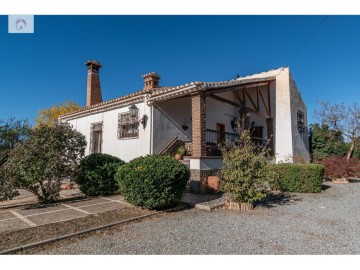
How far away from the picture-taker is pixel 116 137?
11961mm

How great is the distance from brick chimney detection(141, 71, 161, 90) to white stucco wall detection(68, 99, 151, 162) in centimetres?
251

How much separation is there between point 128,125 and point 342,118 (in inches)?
625

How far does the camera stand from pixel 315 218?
580 cm

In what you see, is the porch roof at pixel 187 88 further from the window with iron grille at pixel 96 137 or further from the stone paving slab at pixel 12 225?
the stone paving slab at pixel 12 225

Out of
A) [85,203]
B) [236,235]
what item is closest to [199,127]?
[85,203]

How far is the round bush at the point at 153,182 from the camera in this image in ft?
19.3

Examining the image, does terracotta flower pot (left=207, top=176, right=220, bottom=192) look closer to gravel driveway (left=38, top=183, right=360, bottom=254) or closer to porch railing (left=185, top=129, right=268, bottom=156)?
porch railing (left=185, top=129, right=268, bottom=156)

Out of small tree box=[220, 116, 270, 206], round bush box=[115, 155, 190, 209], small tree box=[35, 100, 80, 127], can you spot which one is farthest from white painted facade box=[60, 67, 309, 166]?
small tree box=[35, 100, 80, 127]

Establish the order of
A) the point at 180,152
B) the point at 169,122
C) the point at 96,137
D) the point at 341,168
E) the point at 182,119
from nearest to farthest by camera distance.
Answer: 1. the point at 180,152
2. the point at 169,122
3. the point at 182,119
4. the point at 341,168
5. the point at 96,137

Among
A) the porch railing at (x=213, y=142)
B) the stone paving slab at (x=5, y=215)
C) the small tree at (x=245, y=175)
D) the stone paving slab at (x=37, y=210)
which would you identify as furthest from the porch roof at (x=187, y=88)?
the stone paving slab at (x=5, y=215)

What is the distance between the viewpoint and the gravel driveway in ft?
12.2

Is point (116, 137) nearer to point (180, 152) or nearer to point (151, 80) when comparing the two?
point (180, 152)
